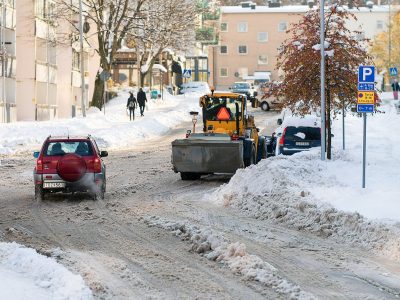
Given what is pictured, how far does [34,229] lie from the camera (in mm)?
14742

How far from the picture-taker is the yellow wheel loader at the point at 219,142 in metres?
22.5

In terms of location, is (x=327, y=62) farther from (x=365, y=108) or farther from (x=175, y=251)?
(x=175, y=251)

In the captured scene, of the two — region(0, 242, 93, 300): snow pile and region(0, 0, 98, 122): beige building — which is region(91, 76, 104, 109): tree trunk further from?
region(0, 242, 93, 300): snow pile

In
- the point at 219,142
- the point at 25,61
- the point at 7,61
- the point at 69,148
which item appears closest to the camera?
the point at 69,148

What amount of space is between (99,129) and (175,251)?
29.7 m

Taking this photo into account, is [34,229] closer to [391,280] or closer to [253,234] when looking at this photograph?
[253,234]

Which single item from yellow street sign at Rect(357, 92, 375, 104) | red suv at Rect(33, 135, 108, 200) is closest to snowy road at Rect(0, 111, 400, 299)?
red suv at Rect(33, 135, 108, 200)

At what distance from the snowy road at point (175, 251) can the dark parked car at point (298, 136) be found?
7.73 m

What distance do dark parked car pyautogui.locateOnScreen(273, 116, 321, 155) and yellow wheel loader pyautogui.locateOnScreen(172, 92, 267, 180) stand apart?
227 centimetres

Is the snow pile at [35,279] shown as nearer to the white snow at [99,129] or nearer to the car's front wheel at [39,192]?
the car's front wheel at [39,192]

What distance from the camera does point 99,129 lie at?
4162 centimetres

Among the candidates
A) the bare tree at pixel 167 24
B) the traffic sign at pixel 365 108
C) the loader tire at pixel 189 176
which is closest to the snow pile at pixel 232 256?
the traffic sign at pixel 365 108

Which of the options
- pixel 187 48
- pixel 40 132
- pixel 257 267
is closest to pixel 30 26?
pixel 40 132

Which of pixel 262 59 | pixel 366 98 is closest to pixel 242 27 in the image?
pixel 262 59
